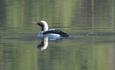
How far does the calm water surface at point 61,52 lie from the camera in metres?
9.49

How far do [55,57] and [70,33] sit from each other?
6.13 ft

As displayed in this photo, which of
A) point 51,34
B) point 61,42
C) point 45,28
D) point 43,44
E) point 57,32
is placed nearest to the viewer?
point 43,44

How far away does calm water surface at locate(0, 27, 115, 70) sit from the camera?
949 centimetres

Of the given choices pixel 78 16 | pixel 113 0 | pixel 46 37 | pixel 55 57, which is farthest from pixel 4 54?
pixel 113 0

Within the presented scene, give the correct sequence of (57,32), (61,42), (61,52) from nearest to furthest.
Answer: (61,52) < (61,42) < (57,32)

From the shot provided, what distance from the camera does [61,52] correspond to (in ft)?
33.6

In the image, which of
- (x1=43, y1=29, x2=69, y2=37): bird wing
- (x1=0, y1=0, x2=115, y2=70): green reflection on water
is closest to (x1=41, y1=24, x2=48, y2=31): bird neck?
(x1=0, y1=0, x2=115, y2=70): green reflection on water

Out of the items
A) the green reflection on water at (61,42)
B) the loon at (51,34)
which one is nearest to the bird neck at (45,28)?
the loon at (51,34)

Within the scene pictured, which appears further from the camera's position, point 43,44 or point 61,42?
point 61,42

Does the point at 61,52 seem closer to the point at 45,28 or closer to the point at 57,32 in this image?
the point at 57,32

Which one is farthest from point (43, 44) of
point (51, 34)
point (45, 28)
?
point (45, 28)

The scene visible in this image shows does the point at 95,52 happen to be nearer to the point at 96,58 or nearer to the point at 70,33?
the point at 96,58

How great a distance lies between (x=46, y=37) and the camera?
39.1ft

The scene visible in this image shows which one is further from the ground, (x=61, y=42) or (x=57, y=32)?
(x=57, y=32)
